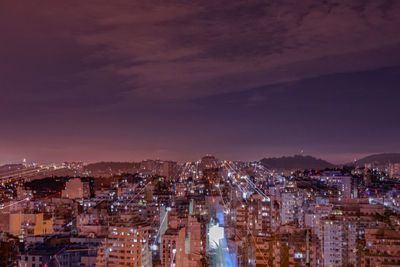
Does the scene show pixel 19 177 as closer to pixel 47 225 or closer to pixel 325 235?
pixel 47 225

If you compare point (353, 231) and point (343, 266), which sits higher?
point (353, 231)

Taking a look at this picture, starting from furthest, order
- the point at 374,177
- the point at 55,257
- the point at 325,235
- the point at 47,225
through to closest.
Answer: the point at 374,177 → the point at 47,225 → the point at 325,235 → the point at 55,257

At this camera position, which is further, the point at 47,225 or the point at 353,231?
the point at 47,225

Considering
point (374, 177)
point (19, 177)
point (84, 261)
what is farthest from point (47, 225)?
point (374, 177)

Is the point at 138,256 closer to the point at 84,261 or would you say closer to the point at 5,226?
the point at 84,261

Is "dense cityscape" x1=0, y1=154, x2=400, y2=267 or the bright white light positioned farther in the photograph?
the bright white light

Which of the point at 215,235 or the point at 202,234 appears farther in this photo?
the point at 215,235

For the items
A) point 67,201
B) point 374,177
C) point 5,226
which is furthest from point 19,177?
point 374,177

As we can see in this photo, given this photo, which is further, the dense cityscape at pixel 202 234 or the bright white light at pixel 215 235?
the bright white light at pixel 215 235

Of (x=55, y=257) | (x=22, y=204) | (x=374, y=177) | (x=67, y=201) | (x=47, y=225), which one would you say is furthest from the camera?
(x=374, y=177)
